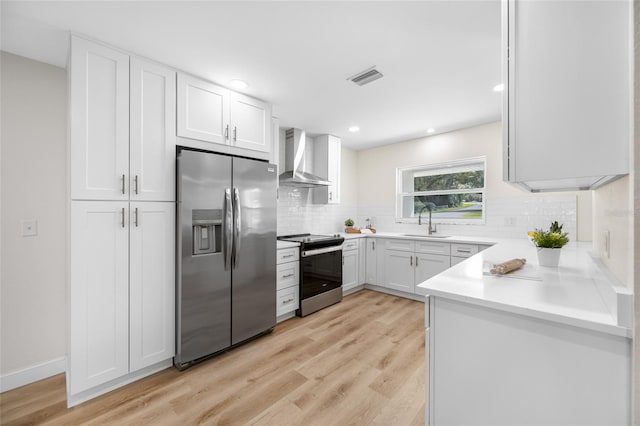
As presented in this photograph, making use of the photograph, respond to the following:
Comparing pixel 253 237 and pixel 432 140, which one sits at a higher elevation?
pixel 432 140

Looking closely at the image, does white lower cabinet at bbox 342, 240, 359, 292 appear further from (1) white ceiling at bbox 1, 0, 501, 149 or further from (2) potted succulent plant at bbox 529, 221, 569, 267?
(2) potted succulent plant at bbox 529, 221, 569, 267

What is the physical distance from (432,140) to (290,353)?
11.6 feet

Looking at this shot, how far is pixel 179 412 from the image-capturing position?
166 cm

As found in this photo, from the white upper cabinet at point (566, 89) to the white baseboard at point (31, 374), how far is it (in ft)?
10.6

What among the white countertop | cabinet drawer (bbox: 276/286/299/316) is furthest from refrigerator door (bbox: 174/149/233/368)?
the white countertop

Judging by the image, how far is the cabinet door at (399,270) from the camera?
371cm

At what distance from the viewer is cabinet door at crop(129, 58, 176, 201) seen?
198 centimetres

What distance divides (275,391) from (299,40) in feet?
8.02

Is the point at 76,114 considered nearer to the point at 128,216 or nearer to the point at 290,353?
the point at 128,216

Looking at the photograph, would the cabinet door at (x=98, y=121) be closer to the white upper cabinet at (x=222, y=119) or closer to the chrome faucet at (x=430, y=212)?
the white upper cabinet at (x=222, y=119)

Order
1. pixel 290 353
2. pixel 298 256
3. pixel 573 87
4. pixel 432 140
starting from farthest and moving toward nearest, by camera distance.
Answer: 1. pixel 432 140
2. pixel 298 256
3. pixel 290 353
4. pixel 573 87

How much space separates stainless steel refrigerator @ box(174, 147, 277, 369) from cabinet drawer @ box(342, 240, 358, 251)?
1.38m

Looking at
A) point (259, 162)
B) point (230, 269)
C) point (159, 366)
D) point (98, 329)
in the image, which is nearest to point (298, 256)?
point (230, 269)

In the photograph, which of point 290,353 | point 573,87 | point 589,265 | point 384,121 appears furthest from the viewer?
point 384,121
